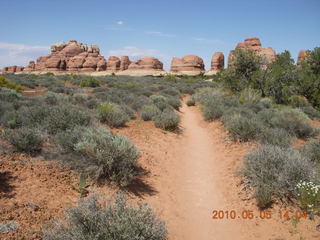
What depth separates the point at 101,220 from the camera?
10.3 ft

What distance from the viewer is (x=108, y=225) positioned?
308 cm

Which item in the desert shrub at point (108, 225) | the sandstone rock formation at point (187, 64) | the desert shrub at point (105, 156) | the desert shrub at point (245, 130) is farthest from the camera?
the sandstone rock formation at point (187, 64)

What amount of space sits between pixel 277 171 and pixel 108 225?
3880 millimetres

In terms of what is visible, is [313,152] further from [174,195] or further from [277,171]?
[174,195]

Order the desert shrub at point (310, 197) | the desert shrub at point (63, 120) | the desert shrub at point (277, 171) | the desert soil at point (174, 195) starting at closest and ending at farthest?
the desert soil at point (174, 195)
the desert shrub at point (310, 197)
the desert shrub at point (277, 171)
the desert shrub at point (63, 120)

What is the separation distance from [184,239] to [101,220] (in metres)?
1.68

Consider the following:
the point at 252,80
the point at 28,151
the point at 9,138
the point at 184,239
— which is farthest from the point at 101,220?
the point at 252,80

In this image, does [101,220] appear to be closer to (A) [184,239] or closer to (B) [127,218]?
(B) [127,218]

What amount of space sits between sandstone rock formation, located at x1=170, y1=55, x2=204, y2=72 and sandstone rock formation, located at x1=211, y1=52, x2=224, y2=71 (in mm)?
4714

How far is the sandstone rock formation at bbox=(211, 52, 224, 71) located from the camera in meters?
87.5

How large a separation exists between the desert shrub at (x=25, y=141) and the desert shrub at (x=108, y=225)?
299 cm

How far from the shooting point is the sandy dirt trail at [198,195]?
4281 mm

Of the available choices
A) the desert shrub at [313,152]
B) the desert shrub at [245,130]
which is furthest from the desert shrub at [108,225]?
A: the desert shrub at [245,130]

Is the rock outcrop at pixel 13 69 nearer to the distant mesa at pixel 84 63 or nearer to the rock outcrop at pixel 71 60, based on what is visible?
the rock outcrop at pixel 71 60
